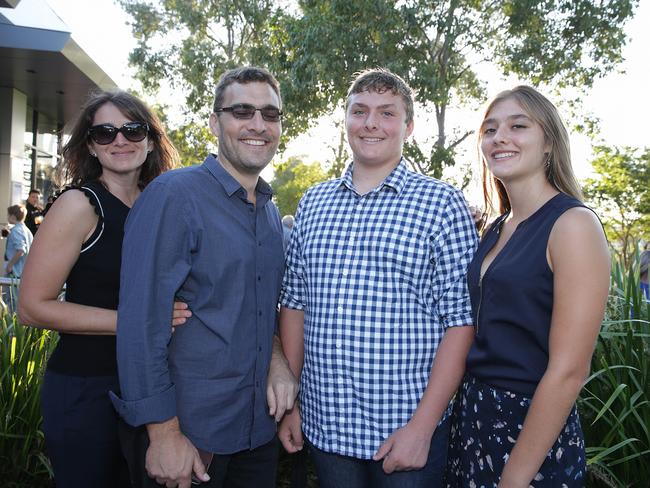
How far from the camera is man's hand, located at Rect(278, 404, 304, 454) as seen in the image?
2715 millimetres

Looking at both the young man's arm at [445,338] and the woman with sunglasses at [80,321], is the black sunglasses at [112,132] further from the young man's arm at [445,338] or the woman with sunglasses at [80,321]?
the young man's arm at [445,338]

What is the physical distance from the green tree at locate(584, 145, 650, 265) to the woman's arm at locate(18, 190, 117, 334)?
86.4 ft

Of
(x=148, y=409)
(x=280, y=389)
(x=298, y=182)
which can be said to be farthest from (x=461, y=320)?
(x=298, y=182)

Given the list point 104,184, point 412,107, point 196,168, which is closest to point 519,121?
point 412,107

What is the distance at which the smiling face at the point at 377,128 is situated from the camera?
8.80 ft

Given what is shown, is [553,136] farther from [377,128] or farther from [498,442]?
[498,442]

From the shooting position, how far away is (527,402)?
7.13ft

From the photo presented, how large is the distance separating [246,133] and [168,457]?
4.50ft

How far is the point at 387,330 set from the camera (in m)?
2.45

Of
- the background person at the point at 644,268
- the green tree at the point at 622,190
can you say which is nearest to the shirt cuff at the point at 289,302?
the background person at the point at 644,268

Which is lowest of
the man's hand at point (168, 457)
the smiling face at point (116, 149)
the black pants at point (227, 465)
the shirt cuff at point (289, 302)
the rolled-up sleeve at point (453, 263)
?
the black pants at point (227, 465)

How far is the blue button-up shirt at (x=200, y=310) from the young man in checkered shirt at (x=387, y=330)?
0.26 m

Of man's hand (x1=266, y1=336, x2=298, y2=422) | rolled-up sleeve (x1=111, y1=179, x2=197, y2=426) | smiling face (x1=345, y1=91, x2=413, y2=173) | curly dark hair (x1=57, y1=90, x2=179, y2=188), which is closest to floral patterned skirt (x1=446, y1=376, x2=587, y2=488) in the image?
man's hand (x1=266, y1=336, x2=298, y2=422)

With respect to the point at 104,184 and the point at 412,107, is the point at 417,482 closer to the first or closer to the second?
the point at 412,107
